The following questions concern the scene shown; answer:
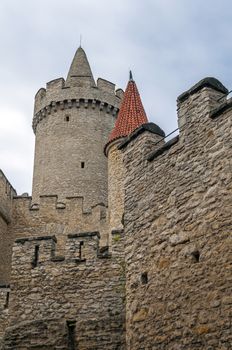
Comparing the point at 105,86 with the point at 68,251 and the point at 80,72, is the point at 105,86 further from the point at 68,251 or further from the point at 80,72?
the point at 68,251

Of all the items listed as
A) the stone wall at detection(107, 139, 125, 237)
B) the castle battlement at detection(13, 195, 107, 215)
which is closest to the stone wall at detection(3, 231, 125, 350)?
the stone wall at detection(107, 139, 125, 237)

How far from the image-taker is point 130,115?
20.6 metres

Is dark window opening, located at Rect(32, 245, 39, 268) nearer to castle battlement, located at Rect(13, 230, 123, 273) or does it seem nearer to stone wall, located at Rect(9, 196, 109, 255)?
castle battlement, located at Rect(13, 230, 123, 273)

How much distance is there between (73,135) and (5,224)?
8868 millimetres

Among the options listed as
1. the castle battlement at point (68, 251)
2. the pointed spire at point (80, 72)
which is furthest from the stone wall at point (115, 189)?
the pointed spire at point (80, 72)

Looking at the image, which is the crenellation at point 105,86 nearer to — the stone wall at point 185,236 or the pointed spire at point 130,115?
the pointed spire at point 130,115

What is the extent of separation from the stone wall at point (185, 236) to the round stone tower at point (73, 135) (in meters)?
18.0

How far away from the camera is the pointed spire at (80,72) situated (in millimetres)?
31312

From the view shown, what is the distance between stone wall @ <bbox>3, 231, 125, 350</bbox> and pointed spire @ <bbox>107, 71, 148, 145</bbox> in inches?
327

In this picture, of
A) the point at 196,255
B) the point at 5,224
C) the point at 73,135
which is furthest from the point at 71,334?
the point at 73,135

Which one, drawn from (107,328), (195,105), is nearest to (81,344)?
(107,328)

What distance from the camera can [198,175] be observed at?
8.77 meters

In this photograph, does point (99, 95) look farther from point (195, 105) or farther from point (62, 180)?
point (195, 105)

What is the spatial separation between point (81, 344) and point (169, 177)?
13.2 feet
